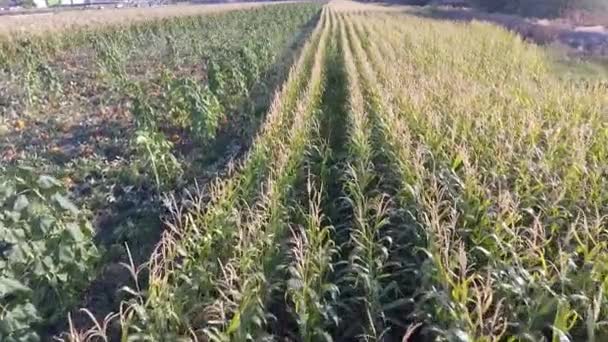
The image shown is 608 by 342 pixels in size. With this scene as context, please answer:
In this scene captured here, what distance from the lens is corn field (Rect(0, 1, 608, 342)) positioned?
9.43ft

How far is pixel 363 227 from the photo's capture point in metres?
3.52

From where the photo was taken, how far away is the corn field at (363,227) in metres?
2.87

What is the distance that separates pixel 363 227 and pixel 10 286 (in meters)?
2.16

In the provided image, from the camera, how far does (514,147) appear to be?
16.8 feet

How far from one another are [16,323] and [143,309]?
0.78 m

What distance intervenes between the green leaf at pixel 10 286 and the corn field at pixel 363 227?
0.01 m

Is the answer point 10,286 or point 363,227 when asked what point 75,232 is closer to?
point 10,286

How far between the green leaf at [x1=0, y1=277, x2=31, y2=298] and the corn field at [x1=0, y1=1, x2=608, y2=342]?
0.04 ft

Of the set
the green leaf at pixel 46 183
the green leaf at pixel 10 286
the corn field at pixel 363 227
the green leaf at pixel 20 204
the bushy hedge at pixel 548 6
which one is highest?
the green leaf at pixel 46 183

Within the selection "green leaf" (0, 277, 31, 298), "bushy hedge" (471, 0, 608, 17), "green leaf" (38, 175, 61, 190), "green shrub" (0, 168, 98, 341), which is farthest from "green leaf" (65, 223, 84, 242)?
"bushy hedge" (471, 0, 608, 17)

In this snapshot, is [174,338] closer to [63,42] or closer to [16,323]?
[16,323]

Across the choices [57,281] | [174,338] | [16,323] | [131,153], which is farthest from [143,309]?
[131,153]

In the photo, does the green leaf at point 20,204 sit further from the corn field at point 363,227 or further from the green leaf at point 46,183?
the green leaf at point 46,183

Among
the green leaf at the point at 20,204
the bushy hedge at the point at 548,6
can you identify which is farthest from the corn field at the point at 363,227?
the bushy hedge at the point at 548,6
